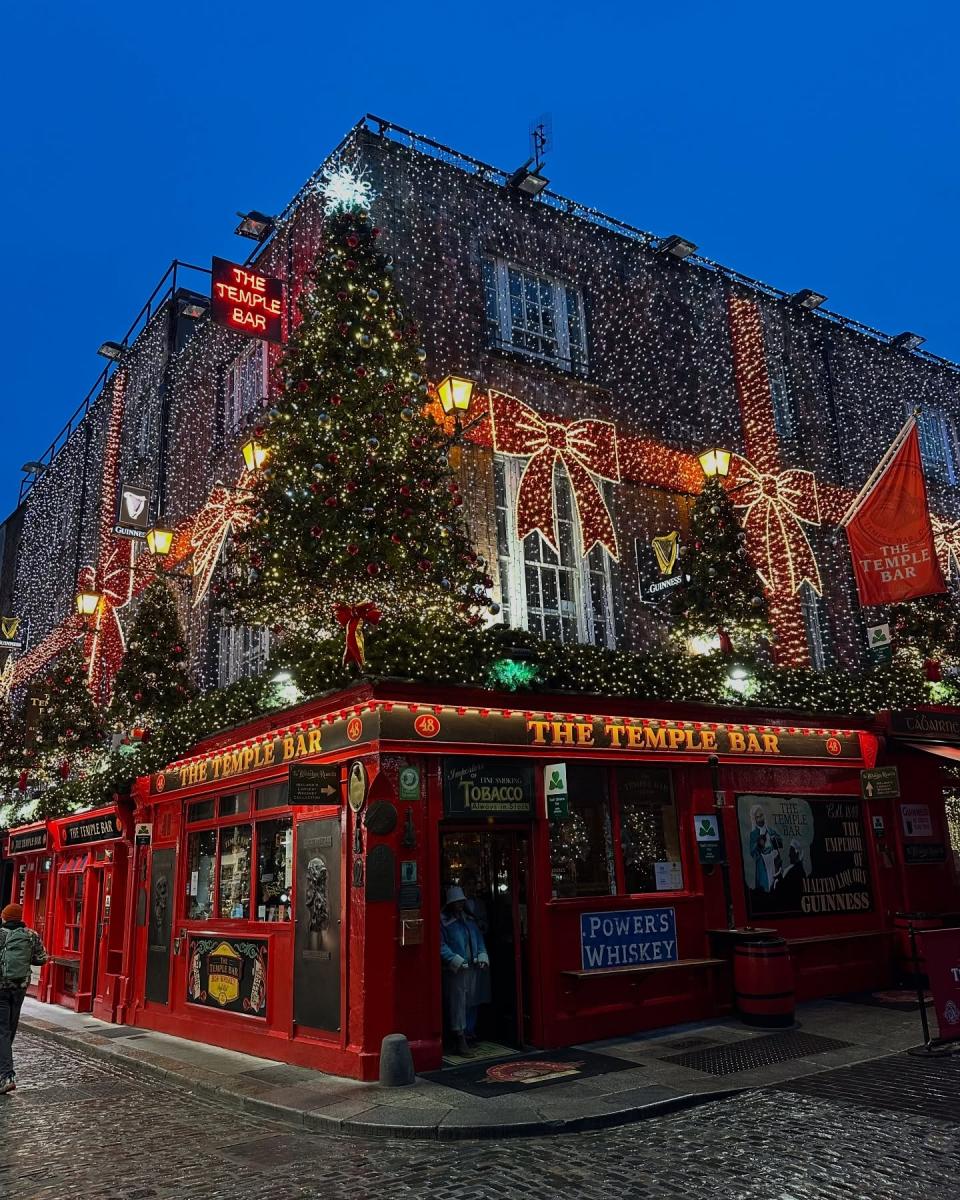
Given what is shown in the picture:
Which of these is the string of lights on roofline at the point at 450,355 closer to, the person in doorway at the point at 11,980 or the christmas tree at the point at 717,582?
the christmas tree at the point at 717,582

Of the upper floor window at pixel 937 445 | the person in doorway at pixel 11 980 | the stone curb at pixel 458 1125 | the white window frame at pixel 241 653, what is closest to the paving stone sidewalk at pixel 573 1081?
the stone curb at pixel 458 1125

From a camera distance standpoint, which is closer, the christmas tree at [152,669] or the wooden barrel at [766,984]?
the wooden barrel at [766,984]

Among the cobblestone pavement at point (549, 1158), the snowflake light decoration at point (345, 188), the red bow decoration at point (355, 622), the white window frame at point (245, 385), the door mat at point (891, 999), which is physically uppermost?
the snowflake light decoration at point (345, 188)

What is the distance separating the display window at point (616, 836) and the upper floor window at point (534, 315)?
789 cm

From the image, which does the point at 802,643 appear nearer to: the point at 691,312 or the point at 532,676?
the point at 691,312

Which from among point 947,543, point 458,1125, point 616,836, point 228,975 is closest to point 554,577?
point 616,836

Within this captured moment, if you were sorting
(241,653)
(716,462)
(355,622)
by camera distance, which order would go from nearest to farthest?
(355,622), (716,462), (241,653)

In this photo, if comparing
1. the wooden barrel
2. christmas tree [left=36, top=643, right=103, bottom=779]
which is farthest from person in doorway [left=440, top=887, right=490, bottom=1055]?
christmas tree [left=36, top=643, right=103, bottom=779]

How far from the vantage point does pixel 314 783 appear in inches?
407

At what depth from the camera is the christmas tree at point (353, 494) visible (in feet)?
38.7

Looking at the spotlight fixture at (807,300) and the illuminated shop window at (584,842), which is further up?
the spotlight fixture at (807,300)

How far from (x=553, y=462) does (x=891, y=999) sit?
9540 millimetres

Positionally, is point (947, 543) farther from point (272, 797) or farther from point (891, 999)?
point (272, 797)

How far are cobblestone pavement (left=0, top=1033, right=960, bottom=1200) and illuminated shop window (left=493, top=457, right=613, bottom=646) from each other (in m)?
8.19
